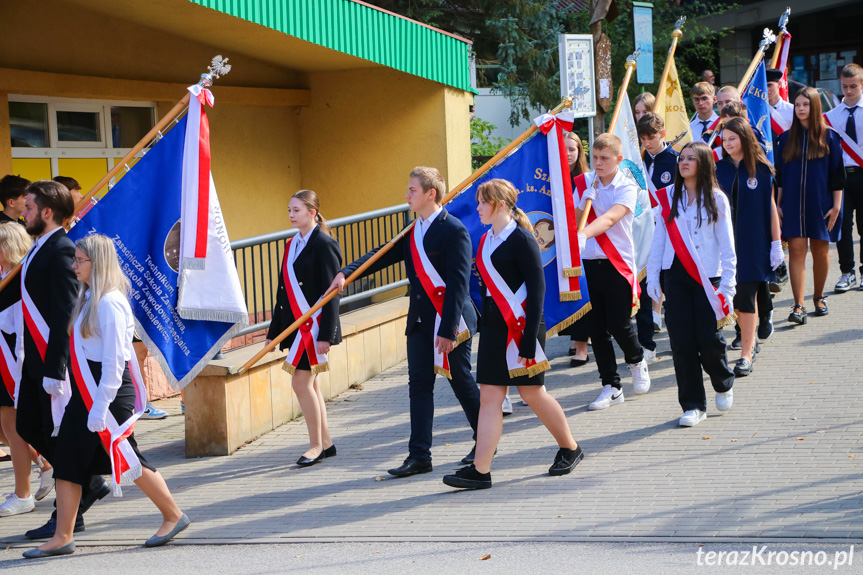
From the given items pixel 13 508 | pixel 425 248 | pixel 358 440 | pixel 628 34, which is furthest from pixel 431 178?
pixel 628 34

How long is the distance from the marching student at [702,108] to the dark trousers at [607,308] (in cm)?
275

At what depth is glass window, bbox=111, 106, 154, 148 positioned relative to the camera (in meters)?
11.2

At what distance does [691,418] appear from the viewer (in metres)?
7.17

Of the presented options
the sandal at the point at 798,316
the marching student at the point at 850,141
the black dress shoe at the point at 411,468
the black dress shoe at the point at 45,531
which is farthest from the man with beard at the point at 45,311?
the marching student at the point at 850,141

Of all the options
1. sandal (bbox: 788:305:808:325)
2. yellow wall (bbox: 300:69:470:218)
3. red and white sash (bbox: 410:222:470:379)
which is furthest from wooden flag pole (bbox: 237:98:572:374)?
yellow wall (bbox: 300:69:470:218)

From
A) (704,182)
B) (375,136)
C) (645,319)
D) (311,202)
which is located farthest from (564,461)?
(375,136)

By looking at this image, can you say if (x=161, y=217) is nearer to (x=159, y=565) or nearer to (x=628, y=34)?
(x=159, y=565)

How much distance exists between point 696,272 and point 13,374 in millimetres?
4471

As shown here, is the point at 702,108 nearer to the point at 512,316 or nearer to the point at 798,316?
the point at 798,316

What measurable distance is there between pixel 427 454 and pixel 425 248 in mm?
1336

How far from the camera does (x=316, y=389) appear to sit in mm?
7172

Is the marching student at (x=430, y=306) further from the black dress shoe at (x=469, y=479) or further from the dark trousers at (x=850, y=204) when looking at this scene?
the dark trousers at (x=850, y=204)

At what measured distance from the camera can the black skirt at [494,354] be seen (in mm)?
6102

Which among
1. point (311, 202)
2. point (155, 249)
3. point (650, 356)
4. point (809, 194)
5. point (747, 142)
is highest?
point (747, 142)
